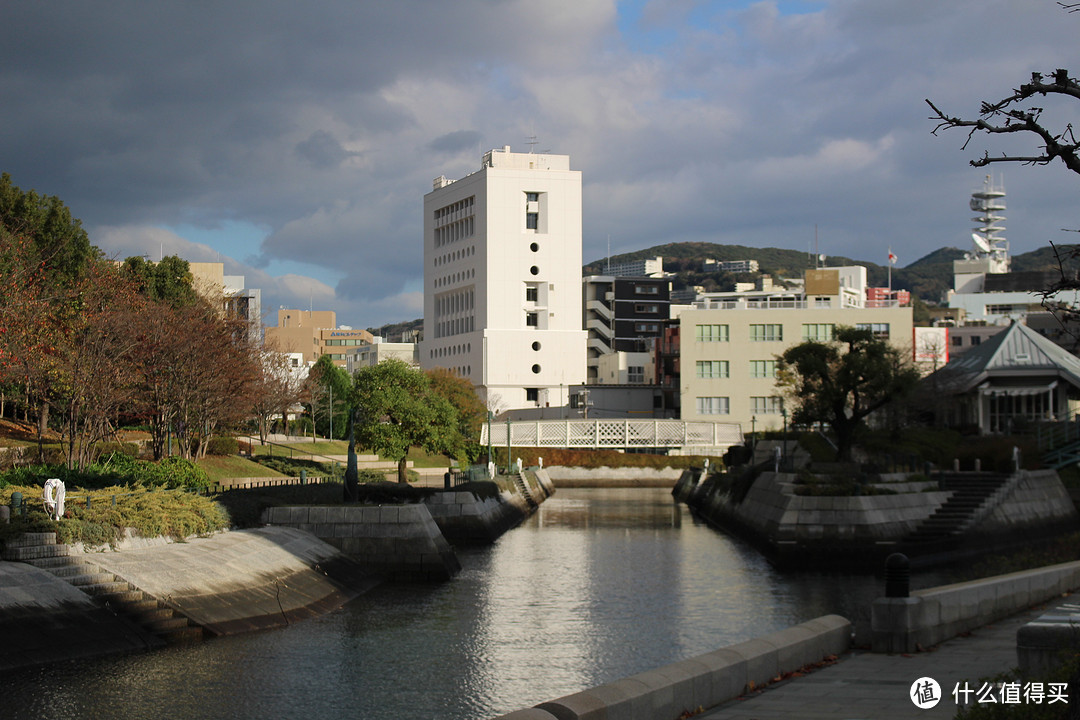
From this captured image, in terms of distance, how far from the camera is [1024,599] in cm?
1953

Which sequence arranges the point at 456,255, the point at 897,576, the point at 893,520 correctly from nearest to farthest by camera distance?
the point at 897,576 < the point at 893,520 < the point at 456,255

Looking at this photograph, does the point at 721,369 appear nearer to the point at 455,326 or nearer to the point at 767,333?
the point at 767,333

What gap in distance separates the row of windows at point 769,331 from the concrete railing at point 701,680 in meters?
82.7

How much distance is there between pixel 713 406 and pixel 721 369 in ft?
11.6

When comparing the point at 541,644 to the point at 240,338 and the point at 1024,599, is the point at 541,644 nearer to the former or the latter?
the point at 1024,599

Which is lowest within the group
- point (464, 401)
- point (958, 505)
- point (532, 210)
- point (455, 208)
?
point (958, 505)

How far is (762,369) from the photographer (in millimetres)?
97688

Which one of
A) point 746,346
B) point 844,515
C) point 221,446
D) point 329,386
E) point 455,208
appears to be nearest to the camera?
point 844,515

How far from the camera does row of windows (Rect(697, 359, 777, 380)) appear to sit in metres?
97.6

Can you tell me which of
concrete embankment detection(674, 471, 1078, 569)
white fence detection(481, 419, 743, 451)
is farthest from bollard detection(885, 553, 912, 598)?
white fence detection(481, 419, 743, 451)

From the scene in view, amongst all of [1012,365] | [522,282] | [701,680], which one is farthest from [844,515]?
[522,282]

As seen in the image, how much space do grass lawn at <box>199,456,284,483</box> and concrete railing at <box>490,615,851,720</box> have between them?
44131 millimetres

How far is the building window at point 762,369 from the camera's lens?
97.4m

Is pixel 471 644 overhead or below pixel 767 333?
A: below
